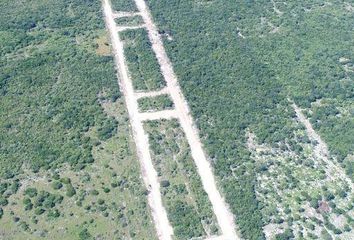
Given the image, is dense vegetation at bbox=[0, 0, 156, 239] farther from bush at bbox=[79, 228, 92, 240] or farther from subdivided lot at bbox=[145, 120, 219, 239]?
subdivided lot at bbox=[145, 120, 219, 239]

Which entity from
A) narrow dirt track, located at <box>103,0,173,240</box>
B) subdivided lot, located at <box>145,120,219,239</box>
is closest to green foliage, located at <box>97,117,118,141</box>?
narrow dirt track, located at <box>103,0,173,240</box>

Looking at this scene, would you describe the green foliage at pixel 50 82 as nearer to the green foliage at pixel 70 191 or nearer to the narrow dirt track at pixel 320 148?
the green foliage at pixel 70 191


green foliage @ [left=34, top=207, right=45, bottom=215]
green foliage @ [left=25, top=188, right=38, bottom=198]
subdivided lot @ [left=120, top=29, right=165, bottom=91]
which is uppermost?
subdivided lot @ [left=120, top=29, right=165, bottom=91]

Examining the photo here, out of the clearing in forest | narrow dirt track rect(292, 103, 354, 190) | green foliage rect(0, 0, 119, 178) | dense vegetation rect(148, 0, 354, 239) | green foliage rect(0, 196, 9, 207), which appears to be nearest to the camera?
the clearing in forest

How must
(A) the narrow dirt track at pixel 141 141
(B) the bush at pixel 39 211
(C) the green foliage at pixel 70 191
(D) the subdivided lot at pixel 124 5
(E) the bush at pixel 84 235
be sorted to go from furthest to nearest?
(D) the subdivided lot at pixel 124 5
(C) the green foliage at pixel 70 191
(A) the narrow dirt track at pixel 141 141
(B) the bush at pixel 39 211
(E) the bush at pixel 84 235

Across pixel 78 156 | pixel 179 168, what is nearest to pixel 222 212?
pixel 179 168

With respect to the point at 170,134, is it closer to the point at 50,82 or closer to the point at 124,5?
the point at 50,82

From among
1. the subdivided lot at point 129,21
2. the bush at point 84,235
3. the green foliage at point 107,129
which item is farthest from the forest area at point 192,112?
the subdivided lot at point 129,21
